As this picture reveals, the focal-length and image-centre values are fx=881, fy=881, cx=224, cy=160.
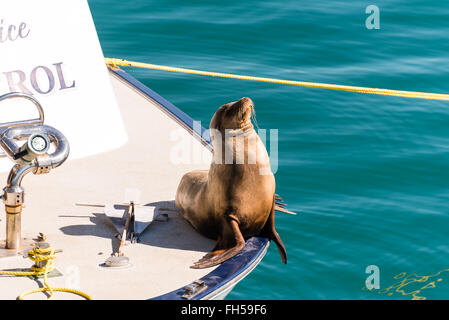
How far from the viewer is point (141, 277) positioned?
16.9 feet

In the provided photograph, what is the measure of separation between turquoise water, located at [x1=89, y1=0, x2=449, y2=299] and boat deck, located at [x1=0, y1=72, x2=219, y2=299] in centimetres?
124

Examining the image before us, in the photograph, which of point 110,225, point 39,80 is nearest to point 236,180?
point 110,225

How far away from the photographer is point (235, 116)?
214 inches

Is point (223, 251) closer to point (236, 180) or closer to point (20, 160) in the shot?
point (236, 180)

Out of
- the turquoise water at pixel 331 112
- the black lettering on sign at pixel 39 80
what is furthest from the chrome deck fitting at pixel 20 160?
the turquoise water at pixel 331 112

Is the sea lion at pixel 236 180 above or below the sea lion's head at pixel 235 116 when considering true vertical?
below

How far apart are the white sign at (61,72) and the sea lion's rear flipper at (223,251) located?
1.86 meters

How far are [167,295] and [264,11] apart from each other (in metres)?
8.98

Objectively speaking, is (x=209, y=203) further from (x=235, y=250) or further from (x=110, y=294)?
(x=110, y=294)

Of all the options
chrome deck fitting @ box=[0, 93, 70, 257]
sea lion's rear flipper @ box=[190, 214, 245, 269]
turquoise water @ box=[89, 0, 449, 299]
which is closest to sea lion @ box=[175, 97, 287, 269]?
sea lion's rear flipper @ box=[190, 214, 245, 269]

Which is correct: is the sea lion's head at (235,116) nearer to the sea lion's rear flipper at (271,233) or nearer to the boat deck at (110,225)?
the sea lion's rear flipper at (271,233)

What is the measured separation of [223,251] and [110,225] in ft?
2.73

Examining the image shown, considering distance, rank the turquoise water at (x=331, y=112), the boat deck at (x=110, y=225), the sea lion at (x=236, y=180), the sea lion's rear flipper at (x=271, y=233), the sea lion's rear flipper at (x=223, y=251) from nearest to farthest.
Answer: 1. the boat deck at (x=110, y=225)
2. the sea lion's rear flipper at (x=223, y=251)
3. the sea lion at (x=236, y=180)
4. the sea lion's rear flipper at (x=271, y=233)
5. the turquoise water at (x=331, y=112)

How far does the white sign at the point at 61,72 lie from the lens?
263 inches
